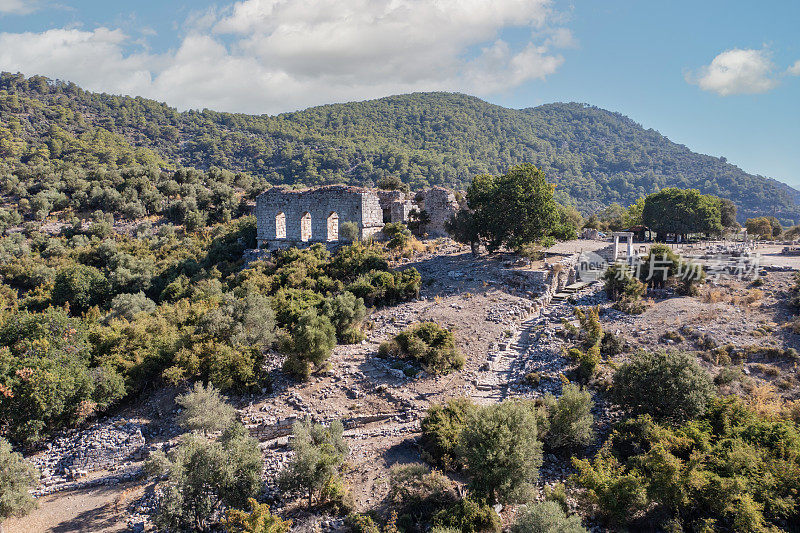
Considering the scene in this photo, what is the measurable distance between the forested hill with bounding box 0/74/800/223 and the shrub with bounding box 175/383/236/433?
50130mm

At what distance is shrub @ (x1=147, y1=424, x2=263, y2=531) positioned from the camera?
1105 centimetres

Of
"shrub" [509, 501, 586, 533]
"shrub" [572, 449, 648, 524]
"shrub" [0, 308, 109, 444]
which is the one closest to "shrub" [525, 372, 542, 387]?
"shrub" [572, 449, 648, 524]

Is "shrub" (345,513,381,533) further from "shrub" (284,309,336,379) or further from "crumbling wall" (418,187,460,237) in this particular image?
"crumbling wall" (418,187,460,237)

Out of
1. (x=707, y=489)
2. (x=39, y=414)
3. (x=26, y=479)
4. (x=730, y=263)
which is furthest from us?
(x=730, y=263)

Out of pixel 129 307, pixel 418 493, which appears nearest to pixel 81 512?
pixel 418 493

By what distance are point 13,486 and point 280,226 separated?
71.5 feet

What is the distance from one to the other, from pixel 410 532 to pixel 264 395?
24.7ft

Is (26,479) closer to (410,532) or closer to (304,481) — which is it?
(304,481)

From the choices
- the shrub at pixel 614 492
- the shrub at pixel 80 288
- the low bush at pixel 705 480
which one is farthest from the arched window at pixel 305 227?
the shrub at pixel 614 492

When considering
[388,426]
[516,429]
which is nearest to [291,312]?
[388,426]

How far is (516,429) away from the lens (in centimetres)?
1144

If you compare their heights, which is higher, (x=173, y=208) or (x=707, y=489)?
(x=173, y=208)

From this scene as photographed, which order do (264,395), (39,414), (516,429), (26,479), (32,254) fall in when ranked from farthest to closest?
(32,254), (264,395), (39,414), (26,479), (516,429)

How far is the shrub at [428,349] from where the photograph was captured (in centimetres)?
1698
